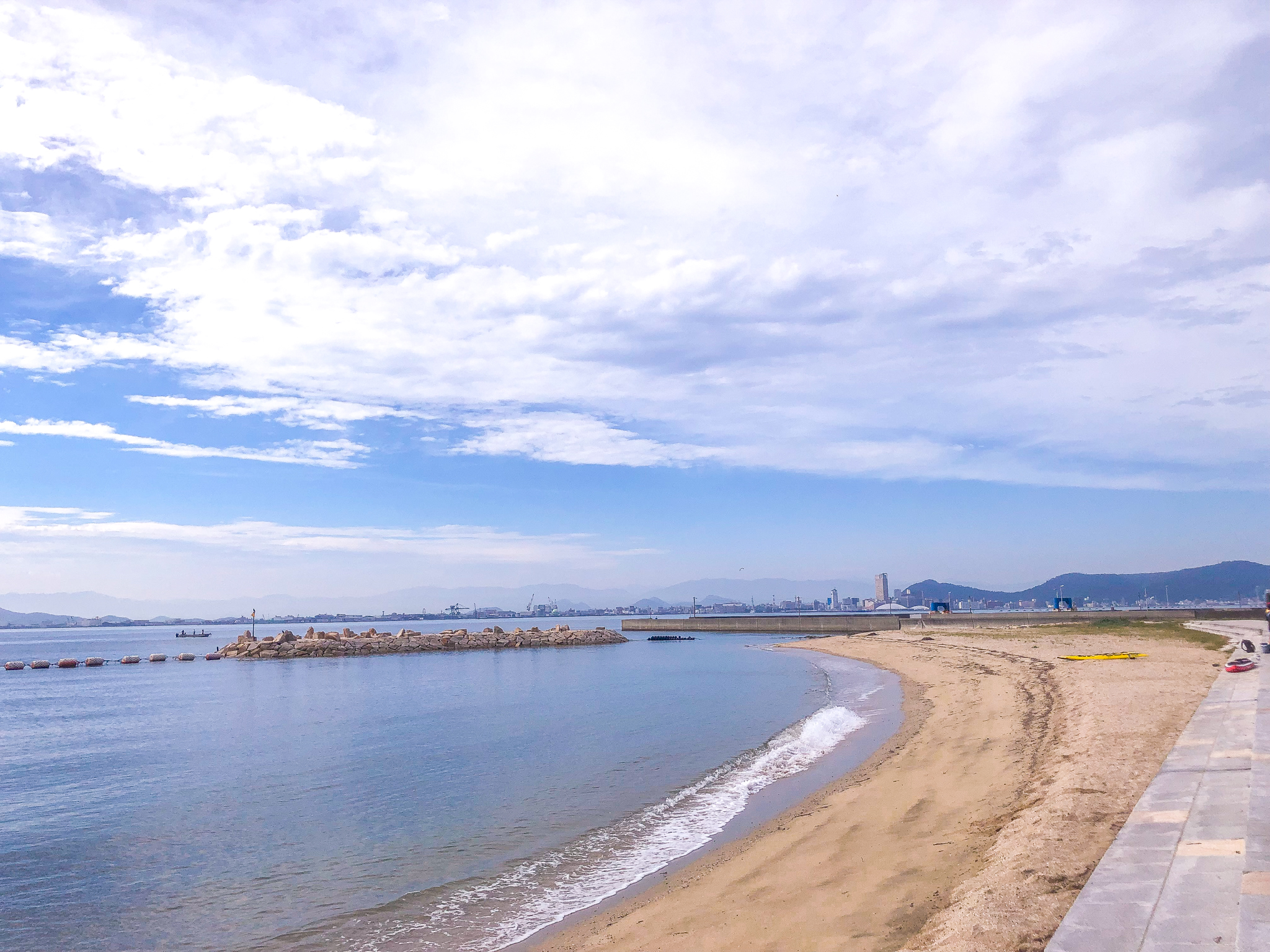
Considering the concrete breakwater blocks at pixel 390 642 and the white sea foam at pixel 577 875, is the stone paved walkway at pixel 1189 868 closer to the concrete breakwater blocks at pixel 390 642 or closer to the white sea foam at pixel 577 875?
the white sea foam at pixel 577 875

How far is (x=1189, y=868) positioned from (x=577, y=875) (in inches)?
331

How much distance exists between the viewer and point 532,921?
10078 millimetres

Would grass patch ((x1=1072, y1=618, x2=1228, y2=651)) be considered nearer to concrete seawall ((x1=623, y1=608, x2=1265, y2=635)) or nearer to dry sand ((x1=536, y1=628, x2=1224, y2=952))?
concrete seawall ((x1=623, y1=608, x2=1265, y2=635))

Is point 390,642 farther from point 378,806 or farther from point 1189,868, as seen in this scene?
point 1189,868

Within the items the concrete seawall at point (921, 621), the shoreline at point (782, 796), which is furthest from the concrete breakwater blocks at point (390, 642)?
the shoreline at point (782, 796)

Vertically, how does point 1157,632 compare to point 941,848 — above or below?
below

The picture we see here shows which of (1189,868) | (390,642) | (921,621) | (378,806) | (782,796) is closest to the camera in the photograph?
(1189,868)

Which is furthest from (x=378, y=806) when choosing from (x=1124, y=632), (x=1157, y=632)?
(x=1124, y=632)

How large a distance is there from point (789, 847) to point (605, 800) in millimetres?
6139

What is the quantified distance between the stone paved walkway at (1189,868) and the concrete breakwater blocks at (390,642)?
9874 cm

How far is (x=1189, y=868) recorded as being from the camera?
6379mm

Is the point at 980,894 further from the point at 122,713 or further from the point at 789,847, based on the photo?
the point at 122,713

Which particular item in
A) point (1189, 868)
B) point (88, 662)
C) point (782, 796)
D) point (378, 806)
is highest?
point (1189, 868)

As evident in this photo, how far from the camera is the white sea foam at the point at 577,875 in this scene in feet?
32.4
